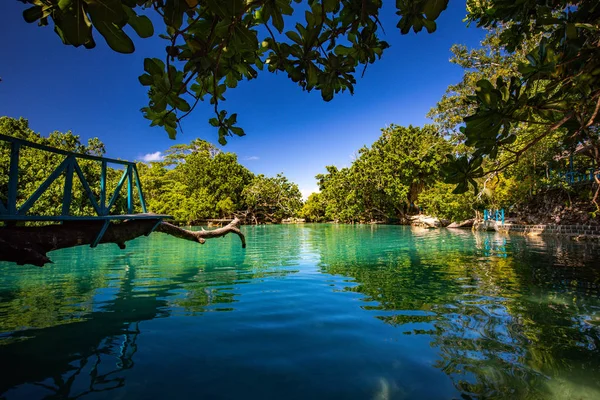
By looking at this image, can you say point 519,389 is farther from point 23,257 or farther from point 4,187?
point 4,187

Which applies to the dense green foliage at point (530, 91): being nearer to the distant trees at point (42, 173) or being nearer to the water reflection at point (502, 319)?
the water reflection at point (502, 319)

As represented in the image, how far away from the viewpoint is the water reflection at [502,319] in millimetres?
2299

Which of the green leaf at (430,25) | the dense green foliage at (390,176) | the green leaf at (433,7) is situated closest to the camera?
the green leaf at (433,7)

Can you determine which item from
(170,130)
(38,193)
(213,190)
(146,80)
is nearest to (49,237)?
(38,193)

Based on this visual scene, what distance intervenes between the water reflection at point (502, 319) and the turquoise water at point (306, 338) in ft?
0.06

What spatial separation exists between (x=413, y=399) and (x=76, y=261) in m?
11.7

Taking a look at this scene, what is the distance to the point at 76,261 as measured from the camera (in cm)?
982

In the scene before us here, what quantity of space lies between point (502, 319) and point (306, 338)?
2.66 m

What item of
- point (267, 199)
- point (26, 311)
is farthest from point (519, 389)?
point (267, 199)

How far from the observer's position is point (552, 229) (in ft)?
61.4

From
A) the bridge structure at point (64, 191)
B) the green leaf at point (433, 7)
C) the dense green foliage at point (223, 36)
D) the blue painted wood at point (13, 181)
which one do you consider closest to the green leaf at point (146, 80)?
the dense green foliage at point (223, 36)

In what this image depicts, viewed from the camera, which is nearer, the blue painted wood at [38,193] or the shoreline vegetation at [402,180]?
the blue painted wood at [38,193]

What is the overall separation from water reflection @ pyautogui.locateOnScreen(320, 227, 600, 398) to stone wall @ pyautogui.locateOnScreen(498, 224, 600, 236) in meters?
11.7

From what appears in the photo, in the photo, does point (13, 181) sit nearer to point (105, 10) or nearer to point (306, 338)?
point (105, 10)
